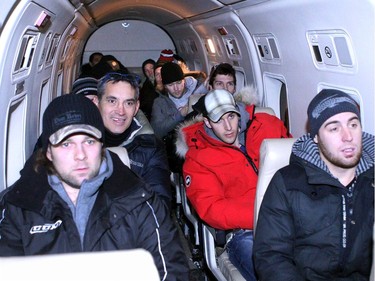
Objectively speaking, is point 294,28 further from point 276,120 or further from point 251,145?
point 251,145

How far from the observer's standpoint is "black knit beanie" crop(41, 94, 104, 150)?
101 inches

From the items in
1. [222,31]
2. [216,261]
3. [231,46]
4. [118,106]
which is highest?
[222,31]

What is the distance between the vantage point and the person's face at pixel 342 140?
276cm

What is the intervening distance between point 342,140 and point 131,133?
1573 mm

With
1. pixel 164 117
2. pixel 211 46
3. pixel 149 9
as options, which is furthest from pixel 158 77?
pixel 149 9

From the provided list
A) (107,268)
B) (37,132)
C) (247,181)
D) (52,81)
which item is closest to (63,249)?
(107,268)

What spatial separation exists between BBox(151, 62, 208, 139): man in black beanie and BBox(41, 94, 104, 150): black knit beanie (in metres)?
2.95

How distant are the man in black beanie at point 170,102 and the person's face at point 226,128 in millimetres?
1782

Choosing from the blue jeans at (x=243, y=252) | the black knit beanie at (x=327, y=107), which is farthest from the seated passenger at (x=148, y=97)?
the black knit beanie at (x=327, y=107)

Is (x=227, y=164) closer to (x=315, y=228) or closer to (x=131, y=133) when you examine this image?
(x=131, y=133)

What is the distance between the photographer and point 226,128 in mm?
3758

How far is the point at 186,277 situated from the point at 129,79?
1.72 metres

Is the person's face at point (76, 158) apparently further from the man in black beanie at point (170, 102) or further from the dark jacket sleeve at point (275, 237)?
the man in black beanie at point (170, 102)

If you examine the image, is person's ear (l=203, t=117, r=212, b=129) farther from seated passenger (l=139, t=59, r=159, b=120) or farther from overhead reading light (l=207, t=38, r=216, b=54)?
overhead reading light (l=207, t=38, r=216, b=54)
